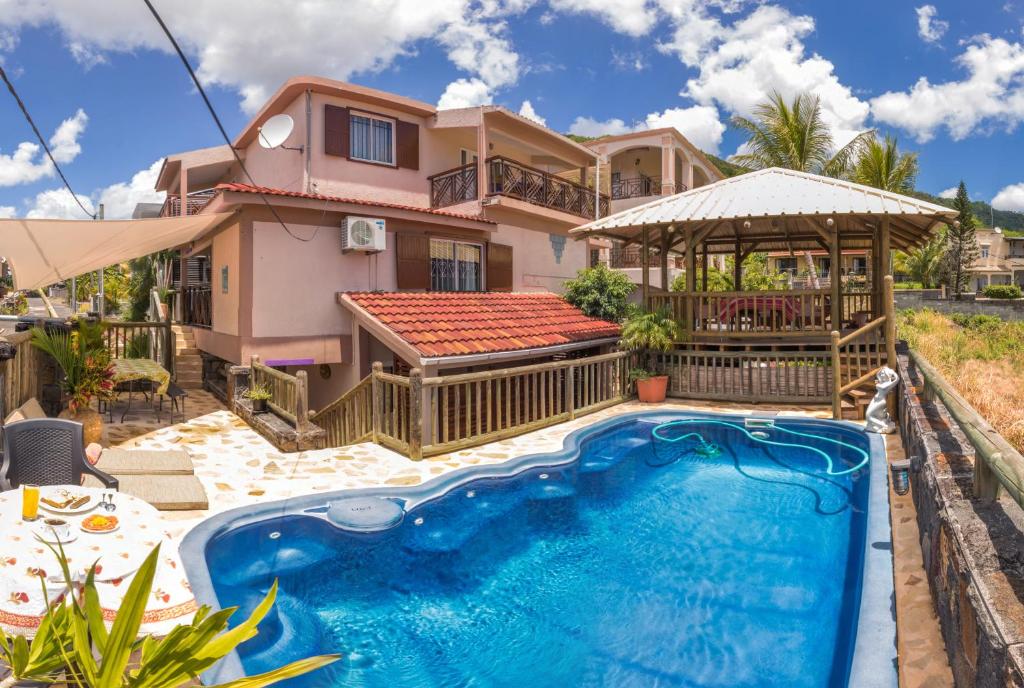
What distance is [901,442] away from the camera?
9.70 m

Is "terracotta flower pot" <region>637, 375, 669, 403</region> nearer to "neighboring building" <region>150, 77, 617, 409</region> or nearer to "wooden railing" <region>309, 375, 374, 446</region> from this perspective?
"neighboring building" <region>150, 77, 617, 409</region>

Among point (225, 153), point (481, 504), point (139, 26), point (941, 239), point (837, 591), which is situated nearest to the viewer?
point (837, 591)

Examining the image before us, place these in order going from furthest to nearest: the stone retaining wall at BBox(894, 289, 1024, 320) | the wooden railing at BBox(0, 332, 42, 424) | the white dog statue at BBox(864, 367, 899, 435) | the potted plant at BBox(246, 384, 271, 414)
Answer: the stone retaining wall at BBox(894, 289, 1024, 320) → the potted plant at BBox(246, 384, 271, 414) → the white dog statue at BBox(864, 367, 899, 435) → the wooden railing at BBox(0, 332, 42, 424)

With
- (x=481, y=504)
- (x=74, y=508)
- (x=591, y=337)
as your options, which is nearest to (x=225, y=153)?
(x=591, y=337)

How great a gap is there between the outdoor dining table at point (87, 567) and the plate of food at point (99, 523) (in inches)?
1.0

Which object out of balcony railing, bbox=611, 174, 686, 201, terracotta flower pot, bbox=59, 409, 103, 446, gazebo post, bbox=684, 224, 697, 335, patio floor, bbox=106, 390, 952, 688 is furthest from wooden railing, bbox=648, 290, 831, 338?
balcony railing, bbox=611, 174, 686, 201

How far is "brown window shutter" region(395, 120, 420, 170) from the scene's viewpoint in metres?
18.0

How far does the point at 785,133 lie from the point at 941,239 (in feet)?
97.4

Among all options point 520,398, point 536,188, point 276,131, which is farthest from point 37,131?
point 536,188

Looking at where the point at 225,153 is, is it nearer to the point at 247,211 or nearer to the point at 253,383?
the point at 247,211

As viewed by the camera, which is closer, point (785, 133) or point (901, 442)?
point (901, 442)

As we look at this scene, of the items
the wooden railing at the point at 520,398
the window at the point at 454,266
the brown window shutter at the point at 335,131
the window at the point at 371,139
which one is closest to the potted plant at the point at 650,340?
the wooden railing at the point at 520,398

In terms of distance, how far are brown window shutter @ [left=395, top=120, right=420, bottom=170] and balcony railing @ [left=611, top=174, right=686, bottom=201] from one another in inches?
644

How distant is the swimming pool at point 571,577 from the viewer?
473 centimetres
